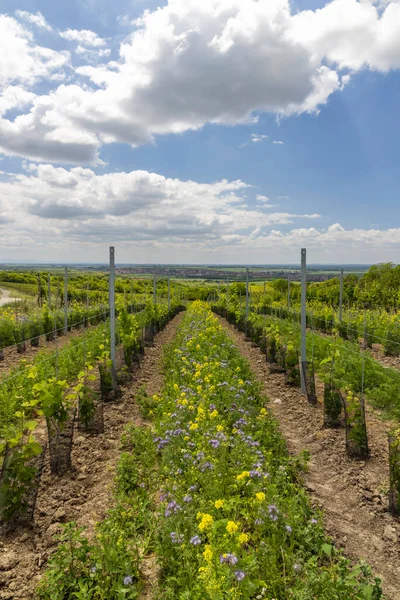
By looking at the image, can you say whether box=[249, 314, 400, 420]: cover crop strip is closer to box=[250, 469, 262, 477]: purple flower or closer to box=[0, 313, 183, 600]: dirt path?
box=[250, 469, 262, 477]: purple flower

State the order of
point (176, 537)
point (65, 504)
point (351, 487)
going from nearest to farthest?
1. point (176, 537)
2. point (65, 504)
3. point (351, 487)

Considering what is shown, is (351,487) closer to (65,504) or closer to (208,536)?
(208,536)

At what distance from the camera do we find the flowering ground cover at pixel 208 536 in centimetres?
252

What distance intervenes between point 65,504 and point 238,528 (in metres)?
1.87

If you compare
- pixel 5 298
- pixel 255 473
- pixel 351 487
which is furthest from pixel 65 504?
pixel 5 298

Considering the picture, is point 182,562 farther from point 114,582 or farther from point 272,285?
point 272,285

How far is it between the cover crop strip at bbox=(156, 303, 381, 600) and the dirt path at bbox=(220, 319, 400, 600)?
297 millimetres

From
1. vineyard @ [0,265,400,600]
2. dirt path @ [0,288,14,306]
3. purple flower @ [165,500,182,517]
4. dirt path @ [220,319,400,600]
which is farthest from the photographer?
dirt path @ [0,288,14,306]

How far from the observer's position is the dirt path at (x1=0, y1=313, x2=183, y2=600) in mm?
3023

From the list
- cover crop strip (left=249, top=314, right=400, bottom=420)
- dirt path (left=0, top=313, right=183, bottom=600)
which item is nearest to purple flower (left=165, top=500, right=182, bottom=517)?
dirt path (left=0, top=313, right=183, bottom=600)

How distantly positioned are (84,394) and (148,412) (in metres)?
1.25

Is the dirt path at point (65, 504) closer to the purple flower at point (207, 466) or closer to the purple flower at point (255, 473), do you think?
the purple flower at point (207, 466)

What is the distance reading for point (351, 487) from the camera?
436 cm

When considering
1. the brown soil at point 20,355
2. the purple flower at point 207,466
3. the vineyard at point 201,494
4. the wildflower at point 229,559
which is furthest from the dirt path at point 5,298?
the wildflower at point 229,559
